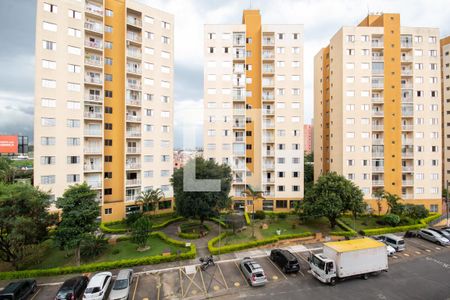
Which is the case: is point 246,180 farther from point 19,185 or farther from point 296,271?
point 19,185

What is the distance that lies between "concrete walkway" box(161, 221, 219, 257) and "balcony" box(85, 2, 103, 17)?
3117cm

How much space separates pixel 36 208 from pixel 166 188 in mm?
17254

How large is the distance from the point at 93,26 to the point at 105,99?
10.0 meters

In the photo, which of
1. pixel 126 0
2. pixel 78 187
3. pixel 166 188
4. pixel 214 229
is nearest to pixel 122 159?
pixel 166 188

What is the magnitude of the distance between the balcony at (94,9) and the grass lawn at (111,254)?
29.5 metres

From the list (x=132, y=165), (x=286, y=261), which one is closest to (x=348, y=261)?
(x=286, y=261)

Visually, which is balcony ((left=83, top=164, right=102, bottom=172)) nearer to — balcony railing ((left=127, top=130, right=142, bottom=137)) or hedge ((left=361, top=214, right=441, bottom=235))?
balcony railing ((left=127, top=130, right=142, bottom=137))

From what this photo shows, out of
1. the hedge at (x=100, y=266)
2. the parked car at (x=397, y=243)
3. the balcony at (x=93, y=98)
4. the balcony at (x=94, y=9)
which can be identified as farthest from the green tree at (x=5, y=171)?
the parked car at (x=397, y=243)

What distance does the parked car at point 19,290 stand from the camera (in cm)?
1307

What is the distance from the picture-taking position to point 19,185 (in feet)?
57.7

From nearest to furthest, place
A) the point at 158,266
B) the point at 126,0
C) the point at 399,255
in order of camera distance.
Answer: the point at 158,266 → the point at 399,255 → the point at 126,0

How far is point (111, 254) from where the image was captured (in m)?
20.0

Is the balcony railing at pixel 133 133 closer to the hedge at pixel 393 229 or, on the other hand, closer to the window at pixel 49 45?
the window at pixel 49 45

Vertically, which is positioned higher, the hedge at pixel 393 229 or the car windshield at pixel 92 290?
the car windshield at pixel 92 290
